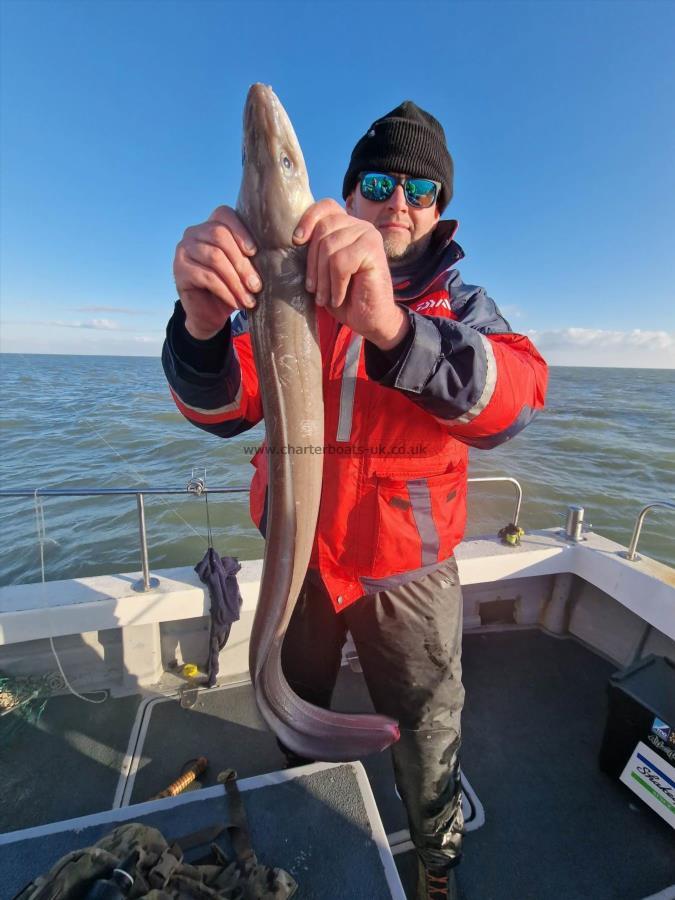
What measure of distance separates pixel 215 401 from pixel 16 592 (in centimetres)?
266

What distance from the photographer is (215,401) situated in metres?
1.85

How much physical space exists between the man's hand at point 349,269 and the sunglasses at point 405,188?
90 cm

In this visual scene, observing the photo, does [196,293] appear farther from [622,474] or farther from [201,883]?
[622,474]

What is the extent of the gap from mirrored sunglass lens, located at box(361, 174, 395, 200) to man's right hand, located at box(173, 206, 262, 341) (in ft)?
3.24

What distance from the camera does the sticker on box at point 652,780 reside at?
8.56ft

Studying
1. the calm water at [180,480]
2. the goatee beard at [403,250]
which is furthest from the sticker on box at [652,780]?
the calm water at [180,480]

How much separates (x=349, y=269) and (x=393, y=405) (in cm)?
69

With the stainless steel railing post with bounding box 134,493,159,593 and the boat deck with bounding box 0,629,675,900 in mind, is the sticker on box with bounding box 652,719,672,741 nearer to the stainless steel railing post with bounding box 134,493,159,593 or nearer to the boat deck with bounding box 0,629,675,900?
the boat deck with bounding box 0,629,675,900

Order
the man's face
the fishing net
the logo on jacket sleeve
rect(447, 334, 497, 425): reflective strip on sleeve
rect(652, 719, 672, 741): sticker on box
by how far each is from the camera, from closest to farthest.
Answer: rect(447, 334, 497, 425): reflective strip on sleeve → the logo on jacket sleeve → the man's face → rect(652, 719, 672, 741): sticker on box → the fishing net

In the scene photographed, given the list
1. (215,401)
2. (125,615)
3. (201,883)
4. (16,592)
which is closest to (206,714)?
(125,615)

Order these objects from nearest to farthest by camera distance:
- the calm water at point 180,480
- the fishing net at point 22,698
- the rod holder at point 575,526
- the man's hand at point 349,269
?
the man's hand at point 349,269, the fishing net at point 22,698, the rod holder at point 575,526, the calm water at point 180,480

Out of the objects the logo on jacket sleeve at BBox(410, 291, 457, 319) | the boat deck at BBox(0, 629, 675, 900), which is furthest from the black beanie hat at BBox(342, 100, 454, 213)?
the boat deck at BBox(0, 629, 675, 900)

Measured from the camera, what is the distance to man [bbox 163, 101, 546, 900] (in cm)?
143

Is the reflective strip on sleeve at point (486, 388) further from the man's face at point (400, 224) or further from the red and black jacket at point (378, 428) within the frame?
the man's face at point (400, 224)
